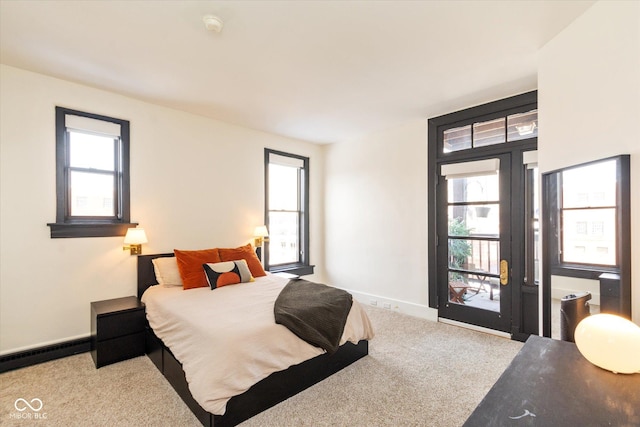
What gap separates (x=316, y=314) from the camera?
2.41 meters

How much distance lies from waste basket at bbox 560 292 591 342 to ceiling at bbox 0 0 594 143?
1.88 meters

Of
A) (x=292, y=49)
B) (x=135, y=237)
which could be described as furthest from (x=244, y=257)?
(x=292, y=49)

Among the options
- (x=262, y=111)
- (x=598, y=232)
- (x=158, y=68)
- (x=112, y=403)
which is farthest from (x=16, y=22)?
(x=598, y=232)

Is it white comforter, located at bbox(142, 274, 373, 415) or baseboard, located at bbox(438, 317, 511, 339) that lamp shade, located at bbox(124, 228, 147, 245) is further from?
baseboard, located at bbox(438, 317, 511, 339)

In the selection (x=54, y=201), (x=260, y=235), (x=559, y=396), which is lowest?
(x=559, y=396)

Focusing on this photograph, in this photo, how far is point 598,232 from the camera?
5.92 ft

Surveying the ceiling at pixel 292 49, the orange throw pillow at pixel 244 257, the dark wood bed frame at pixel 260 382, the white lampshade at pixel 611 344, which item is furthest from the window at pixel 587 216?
the orange throw pillow at pixel 244 257

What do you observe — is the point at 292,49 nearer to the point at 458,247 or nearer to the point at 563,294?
the point at 563,294

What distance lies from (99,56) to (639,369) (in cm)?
397

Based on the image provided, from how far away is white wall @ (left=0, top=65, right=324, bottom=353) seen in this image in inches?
106

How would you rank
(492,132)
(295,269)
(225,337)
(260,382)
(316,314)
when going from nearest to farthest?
(225,337)
(260,382)
(316,314)
(492,132)
(295,269)

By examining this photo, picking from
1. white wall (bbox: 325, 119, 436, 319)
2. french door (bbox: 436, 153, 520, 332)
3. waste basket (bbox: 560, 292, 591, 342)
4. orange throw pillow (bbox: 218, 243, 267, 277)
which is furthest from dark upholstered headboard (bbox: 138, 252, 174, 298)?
waste basket (bbox: 560, 292, 591, 342)

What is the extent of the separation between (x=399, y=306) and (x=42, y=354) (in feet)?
13.3

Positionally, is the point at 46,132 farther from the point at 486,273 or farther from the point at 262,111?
the point at 486,273
